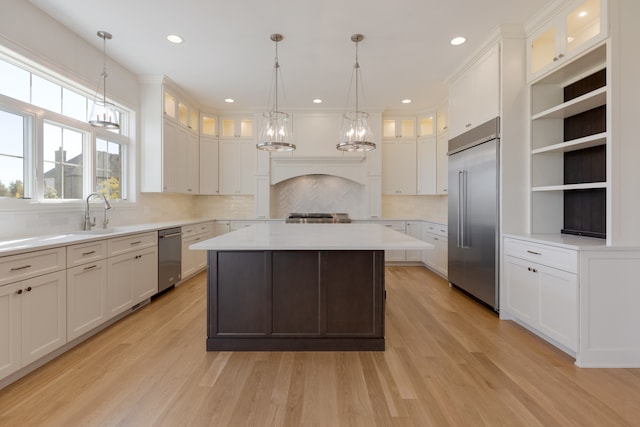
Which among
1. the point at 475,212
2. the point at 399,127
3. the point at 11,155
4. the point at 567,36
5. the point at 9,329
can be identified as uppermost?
the point at 399,127

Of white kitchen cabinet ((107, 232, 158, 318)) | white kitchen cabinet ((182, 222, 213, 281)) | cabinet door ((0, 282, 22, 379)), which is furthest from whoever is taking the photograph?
white kitchen cabinet ((182, 222, 213, 281))

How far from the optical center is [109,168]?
3.94 m

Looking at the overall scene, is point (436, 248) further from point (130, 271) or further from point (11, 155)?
point (11, 155)

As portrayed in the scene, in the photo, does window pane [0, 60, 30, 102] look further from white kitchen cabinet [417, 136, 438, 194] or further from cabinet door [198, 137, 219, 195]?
white kitchen cabinet [417, 136, 438, 194]

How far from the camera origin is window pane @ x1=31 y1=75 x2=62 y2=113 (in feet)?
9.36

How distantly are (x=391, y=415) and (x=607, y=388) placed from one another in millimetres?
1443

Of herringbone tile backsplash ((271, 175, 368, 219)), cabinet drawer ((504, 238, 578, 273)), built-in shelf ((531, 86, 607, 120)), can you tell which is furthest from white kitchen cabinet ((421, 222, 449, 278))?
built-in shelf ((531, 86, 607, 120))

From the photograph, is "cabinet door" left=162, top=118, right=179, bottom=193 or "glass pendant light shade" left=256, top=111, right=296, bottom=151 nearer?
"glass pendant light shade" left=256, top=111, right=296, bottom=151

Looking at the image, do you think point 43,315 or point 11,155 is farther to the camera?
point 11,155

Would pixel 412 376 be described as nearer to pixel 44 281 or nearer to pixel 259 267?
pixel 259 267

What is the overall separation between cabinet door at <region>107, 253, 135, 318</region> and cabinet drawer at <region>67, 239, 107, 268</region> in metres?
0.15

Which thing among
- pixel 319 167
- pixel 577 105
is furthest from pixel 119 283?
pixel 577 105

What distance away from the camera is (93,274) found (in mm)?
2637

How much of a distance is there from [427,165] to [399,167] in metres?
0.51
